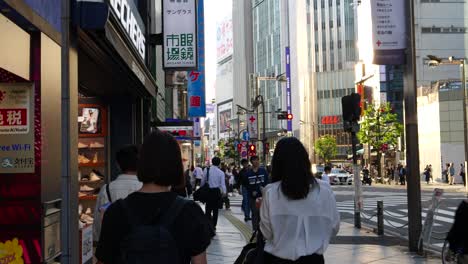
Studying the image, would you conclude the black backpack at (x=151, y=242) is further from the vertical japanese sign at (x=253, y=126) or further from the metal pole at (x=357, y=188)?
the vertical japanese sign at (x=253, y=126)

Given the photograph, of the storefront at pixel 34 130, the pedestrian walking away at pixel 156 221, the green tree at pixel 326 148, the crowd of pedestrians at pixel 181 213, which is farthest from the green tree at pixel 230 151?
the pedestrian walking away at pixel 156 221

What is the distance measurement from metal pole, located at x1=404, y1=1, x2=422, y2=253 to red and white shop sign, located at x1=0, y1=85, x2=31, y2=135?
779 centimetres

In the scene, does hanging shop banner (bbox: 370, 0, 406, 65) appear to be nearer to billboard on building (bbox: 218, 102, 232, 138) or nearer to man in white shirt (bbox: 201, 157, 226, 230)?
man in white shirt (bbox: 201, 157, 226, 230)

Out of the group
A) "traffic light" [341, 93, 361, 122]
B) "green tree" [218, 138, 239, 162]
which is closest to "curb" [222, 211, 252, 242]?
"traffic light" [341, 93, 361, 122]

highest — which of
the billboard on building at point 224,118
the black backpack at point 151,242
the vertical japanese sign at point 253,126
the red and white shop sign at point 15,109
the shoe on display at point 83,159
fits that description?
the billboard on building at point 224,118

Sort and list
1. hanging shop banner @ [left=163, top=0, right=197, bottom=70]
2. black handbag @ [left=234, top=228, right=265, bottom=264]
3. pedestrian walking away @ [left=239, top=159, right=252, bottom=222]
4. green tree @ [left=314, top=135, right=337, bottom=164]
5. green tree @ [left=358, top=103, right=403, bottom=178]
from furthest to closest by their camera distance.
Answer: green tree @ [left=314, top=135, right=337, bottom=164]
green tree @ [left=358, top=103, right=403, bottom=178]
hanging shop banner @ [left=163, top=0, right=197, bottom=70]
pedestrian walking away @ [left=239, top=159, right=252, bottom=222]
black handbag @ [left=234, top=228, right=265, bottom=264]

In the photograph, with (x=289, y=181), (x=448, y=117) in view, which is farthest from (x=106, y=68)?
(x=448, y=117)

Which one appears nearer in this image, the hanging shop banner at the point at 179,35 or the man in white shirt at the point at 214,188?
the man in white shirt at the point at 214,188

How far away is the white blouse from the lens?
12.4ft

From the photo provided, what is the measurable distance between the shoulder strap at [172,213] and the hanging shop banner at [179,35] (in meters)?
12.1

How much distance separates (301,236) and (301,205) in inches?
7.9

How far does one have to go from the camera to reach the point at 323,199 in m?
3.88

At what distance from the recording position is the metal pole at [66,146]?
604cm

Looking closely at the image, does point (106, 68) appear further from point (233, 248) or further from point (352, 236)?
point (352, 236)
